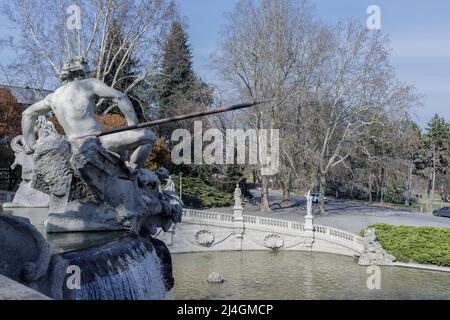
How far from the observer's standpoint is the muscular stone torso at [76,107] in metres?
7.76

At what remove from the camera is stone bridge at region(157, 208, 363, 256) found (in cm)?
2466

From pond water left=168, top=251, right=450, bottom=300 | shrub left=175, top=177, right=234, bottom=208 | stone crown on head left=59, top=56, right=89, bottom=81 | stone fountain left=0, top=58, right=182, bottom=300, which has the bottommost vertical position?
pond water left=168, top=251, right=450, bottom=300

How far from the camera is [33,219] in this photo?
9.20 metres

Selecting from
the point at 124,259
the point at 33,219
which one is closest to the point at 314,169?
the point at 33,219

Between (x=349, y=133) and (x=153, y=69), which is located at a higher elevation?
(x=153, y=69)

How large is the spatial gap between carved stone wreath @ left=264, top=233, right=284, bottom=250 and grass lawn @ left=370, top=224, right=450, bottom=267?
4.76 m

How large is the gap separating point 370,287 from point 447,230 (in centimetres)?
582

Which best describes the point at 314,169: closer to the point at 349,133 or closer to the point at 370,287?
the point at 349,133

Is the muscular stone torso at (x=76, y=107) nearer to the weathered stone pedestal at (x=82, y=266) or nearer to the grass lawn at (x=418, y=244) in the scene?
the weathered stone pedestal at (x=82, y=266)

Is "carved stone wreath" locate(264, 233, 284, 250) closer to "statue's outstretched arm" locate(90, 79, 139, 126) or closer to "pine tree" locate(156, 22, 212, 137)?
"pine tree" locate(156, 22, 212, 137)

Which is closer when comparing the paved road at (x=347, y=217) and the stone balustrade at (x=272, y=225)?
the stone balustrade at (x=272, y=225)

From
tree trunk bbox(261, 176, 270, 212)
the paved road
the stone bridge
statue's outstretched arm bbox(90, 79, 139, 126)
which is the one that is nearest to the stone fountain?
statue's outstretched arm bbox(90, 79, 139, 126)

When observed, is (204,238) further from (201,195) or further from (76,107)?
(76,107)

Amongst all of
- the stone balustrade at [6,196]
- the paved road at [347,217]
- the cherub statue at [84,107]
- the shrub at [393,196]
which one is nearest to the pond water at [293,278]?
the paved road at [347,217]
